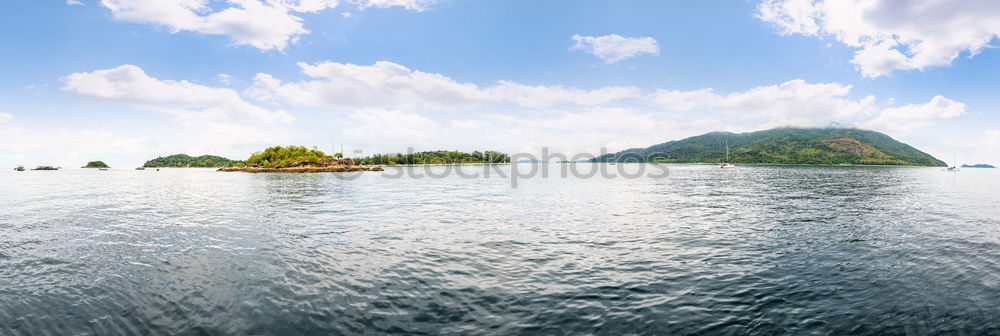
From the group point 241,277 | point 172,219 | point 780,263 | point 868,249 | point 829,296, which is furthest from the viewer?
point 172,219

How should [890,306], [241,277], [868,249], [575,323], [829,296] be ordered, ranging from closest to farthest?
[575,323], [890,306], [829,296], [241,277], [868,249]

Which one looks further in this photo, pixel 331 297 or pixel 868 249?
pixel 868 249

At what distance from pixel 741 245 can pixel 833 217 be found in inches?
697

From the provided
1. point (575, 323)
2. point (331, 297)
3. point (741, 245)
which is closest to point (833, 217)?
point (741, 245)

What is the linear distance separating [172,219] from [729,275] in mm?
39200

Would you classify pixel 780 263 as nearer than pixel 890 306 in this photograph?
No

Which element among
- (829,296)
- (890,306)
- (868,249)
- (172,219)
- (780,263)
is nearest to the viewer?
(890,306)

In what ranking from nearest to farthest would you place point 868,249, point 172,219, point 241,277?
1. point 241,277
2. point 868,249
3. point 172,219

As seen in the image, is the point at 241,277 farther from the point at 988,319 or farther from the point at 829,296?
the point at 988,319

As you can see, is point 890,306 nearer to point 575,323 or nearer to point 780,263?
point 780,263

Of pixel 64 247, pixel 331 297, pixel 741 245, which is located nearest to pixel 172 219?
pixel 64 247

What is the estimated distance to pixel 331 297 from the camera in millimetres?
13445

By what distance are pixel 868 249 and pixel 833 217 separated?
13643mm

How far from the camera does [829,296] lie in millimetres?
13531
